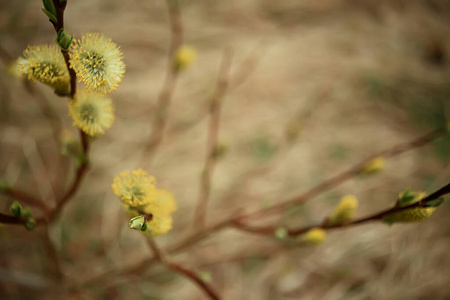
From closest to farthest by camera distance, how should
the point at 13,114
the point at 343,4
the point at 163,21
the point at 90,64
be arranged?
the point at 90,64 < the point at 13,114 < the point at 163,21 < the point at 343,4

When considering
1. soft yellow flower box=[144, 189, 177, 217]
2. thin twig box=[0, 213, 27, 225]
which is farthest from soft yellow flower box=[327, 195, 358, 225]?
thin twig box=[0, 213, 27, 225]

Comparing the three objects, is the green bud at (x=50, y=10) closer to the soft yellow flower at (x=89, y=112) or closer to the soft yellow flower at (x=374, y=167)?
the soft yellow flower at (x=89, y=112)

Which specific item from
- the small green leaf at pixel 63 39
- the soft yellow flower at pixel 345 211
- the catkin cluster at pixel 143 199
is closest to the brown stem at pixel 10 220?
the catkin cluster at pixel 143 199

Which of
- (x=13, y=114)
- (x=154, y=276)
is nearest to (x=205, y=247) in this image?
(x=154, y=276)

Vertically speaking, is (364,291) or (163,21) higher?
(163,21)

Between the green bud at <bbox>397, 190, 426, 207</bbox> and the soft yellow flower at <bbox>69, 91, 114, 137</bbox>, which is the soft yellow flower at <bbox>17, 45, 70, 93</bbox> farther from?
the green bud at <bbox>397, 190, 426, 207</bbox>

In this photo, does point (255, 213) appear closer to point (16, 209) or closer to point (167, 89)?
point (16, 209)

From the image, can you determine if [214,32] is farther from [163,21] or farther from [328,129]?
[328,129]
